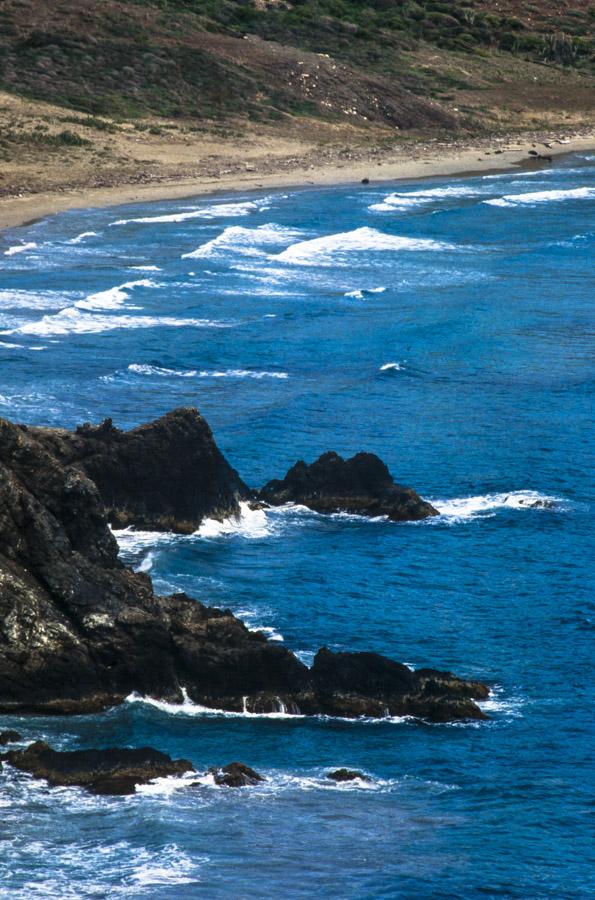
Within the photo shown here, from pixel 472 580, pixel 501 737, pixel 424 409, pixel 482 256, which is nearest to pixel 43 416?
pixel 424 409

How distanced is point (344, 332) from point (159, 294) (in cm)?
874

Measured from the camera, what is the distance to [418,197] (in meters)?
86.7

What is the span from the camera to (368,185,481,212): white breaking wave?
82.3m

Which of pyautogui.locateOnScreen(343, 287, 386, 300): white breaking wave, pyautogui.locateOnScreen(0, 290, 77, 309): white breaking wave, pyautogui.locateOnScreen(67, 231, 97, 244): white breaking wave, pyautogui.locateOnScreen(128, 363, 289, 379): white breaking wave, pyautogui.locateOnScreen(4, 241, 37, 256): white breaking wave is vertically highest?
pyautogui.locateOnScreen(67, 231, 97, 244): white breaking wave

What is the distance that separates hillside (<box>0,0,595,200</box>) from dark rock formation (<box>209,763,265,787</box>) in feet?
196

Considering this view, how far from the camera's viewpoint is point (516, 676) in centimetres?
2630

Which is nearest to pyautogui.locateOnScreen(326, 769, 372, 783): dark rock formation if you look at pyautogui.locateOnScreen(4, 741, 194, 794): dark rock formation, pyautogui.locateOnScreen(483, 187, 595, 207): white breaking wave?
pyautogui.locateOnScreen(4, 741, 194, 794): dark rock formation

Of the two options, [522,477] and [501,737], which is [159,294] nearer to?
[522,477]

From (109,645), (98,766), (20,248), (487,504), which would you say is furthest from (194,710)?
(20,248)

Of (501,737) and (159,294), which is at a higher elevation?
(159,294)

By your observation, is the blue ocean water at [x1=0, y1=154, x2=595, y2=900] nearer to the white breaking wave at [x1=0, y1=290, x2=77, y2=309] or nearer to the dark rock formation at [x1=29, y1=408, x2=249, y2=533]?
the white breaking wave at [x1=0, y1=290, x2=77, y2=309]

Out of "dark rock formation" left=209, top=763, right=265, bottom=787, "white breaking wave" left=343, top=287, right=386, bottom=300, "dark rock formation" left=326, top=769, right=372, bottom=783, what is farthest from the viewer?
"white breaking wave" left=343, top=287, right=386, bottom=300

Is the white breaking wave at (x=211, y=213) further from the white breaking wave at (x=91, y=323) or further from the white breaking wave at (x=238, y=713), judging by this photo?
the white breaking wave at (x=238, y=713)

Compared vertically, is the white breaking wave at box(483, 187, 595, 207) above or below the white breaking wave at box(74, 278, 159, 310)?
above
